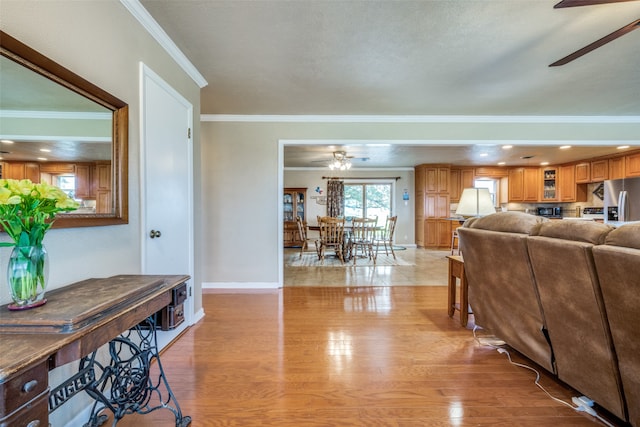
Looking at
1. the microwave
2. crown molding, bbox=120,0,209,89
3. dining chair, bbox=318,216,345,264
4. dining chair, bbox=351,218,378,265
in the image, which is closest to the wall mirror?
crown molding, bbox=120,0,209,89

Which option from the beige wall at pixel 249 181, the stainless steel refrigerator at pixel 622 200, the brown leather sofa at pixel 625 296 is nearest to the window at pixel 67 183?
the brown leather sofa at pixel 625 296

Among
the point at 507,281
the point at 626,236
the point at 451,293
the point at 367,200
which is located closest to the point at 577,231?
the point at 626,236

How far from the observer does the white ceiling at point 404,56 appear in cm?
186

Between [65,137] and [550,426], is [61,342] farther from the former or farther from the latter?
[550,426]

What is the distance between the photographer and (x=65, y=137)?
138 cm

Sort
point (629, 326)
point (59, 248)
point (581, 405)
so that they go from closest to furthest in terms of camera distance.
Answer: point (629, 326), point (59, 248), point (581, 405)

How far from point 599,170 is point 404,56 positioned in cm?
653

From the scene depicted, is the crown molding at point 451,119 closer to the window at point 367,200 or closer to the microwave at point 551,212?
the microwave at point 551,212

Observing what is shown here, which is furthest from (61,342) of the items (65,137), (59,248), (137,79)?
(137,79)

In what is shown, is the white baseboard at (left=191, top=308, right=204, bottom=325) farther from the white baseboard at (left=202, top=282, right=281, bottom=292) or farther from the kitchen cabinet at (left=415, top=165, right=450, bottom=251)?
the kitchen cabinet at (left=415, top=165, right=450, bottom=251)

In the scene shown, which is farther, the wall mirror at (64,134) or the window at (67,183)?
the window at (67,183)

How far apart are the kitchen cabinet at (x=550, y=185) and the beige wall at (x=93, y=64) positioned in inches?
340

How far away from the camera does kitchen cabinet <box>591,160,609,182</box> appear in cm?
598

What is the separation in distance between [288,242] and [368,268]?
3.50 meters
